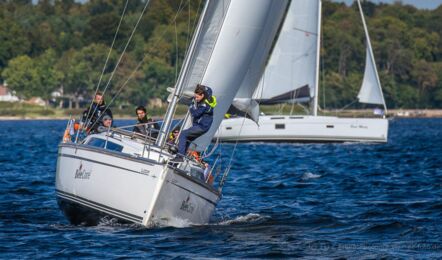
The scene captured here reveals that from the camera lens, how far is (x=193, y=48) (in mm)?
20000

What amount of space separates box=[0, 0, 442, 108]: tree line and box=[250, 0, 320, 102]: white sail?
3444 inches

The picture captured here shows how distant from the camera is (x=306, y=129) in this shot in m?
50.6

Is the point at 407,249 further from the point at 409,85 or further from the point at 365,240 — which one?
the point at 409,85

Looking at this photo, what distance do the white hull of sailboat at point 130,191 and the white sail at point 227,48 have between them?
7.28ft

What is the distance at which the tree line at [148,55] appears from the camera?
5778 inches

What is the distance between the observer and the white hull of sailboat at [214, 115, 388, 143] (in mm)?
50500

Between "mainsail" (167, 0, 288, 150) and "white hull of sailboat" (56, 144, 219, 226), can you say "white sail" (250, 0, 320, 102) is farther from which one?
"white hull of sailboat" (56, 144, 219, 226)

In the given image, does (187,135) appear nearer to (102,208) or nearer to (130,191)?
(130,191)

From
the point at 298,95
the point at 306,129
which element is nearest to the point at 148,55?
the point at 298,95

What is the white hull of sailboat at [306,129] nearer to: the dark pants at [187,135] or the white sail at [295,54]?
the white sail at [295,54]

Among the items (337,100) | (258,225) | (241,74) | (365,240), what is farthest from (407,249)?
(337,100)

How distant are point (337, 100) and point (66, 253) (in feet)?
446

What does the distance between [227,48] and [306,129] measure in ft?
98.6

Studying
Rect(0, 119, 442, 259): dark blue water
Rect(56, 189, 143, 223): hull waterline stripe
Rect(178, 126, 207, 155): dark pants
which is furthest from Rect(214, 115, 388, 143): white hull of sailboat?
A: Rect(56, 189, 143, 223): hull waterline stripe
